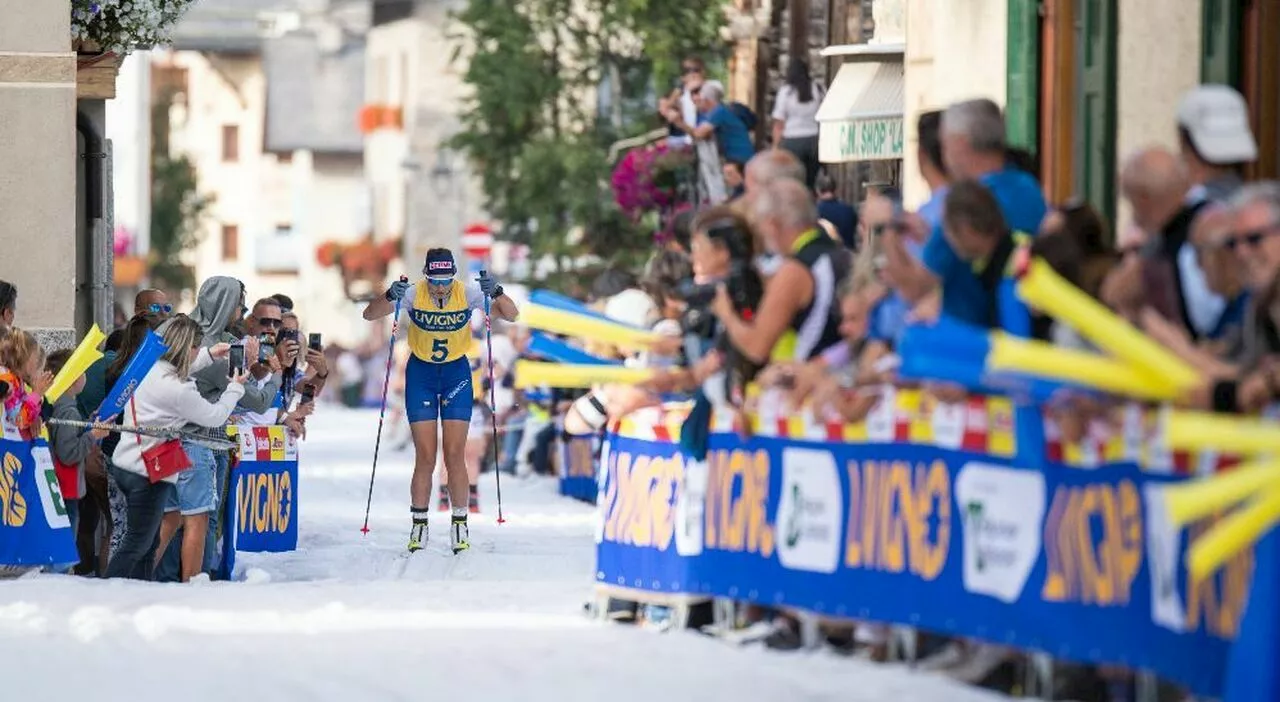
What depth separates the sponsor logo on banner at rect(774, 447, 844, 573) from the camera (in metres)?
11.6

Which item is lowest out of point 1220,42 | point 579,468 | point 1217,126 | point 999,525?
point 579,468

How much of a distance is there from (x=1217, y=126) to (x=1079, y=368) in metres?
1.31

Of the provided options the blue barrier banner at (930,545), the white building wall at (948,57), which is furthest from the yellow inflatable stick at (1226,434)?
the white building wall at (948,57)

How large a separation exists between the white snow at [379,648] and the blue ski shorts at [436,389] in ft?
5.23

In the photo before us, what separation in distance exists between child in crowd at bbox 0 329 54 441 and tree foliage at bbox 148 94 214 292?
234ft

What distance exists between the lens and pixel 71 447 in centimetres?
1612

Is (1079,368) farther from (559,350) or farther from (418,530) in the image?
(418,530)

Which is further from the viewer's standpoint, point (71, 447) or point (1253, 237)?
point (71, 447)

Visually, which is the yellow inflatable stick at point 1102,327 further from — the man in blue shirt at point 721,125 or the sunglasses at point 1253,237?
the man in blue shirt at point 721,125

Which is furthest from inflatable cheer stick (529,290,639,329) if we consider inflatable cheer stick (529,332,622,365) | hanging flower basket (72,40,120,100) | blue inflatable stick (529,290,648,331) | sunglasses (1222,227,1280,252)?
hanging flower basket (72,40,120,100)

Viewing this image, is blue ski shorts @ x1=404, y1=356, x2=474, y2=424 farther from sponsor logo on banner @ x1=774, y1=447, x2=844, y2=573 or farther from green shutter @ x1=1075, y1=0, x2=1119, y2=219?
sponsor logo on banner @ x1=774, y1=447, x2=844, y2=573

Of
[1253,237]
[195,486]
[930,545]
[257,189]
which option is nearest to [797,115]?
[195,486]

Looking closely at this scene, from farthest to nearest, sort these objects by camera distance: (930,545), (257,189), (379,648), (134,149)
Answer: (257,189), (134,149), (379,648), (930,545)

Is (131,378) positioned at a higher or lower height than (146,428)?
higher
